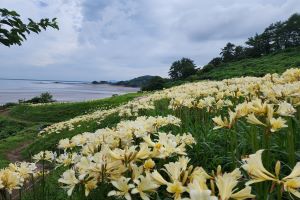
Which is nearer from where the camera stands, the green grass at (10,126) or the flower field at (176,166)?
the flower field at (176,166)

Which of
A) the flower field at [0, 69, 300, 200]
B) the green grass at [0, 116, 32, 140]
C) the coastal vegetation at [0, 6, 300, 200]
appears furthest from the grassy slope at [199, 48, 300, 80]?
the flower field at [0, 69, 300, 200]

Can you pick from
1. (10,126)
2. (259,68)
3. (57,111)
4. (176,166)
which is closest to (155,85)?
(259,68)

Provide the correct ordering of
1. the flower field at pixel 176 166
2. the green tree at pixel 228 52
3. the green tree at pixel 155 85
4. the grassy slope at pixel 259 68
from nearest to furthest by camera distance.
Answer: the flower field at pixel 176 166
the grassy slope at pixel 259 68
the green tree at pixel 155 85
the green tree at pixel 228 52

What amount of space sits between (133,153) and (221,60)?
295 ft

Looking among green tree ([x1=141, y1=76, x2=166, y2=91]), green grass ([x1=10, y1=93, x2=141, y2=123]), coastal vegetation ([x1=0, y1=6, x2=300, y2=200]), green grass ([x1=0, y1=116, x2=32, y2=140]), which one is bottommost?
green grass ([x1=0, y1=116, x2=32, y2=140])

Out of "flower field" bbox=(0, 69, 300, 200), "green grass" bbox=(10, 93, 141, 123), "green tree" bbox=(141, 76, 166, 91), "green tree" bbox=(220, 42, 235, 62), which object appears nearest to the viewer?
"flower field" bbox=(0, 69, 300, 200)

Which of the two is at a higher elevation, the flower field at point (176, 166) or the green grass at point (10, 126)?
the flower field at point (176, 166)

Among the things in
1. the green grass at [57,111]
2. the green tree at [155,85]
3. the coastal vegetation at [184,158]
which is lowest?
the green grass at [57,111]

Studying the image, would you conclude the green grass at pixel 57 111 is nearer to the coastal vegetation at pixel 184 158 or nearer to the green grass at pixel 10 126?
the green grass at pixel 10 126

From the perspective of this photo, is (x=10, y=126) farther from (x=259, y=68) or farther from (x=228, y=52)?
(x=228, y=52)

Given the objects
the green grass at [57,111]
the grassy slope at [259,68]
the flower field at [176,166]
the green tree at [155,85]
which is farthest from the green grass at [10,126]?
the green tree at [155,85]

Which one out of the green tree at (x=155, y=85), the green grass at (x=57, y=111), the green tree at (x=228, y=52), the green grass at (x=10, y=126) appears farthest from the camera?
the green tree at (x=228, y=52)

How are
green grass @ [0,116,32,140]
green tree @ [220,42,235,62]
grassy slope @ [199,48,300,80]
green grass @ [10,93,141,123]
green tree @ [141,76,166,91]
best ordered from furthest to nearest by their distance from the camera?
green tree @ [220,42,235,62], green tree @ [141,76,166,91], grassy slope @ [199,48,300,80], green grass @ [10,93,141,123], green grass @ [0,116,32,140]

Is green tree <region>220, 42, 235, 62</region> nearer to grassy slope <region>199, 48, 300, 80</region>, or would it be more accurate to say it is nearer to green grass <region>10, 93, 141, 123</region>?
grassy slope <region>199, 48, 300, 80</region>
